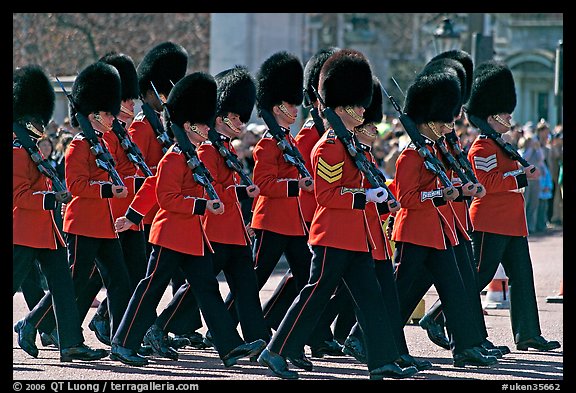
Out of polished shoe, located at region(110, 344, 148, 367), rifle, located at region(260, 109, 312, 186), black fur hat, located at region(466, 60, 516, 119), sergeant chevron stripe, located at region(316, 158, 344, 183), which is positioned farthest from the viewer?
black fur hat, located at region(466, 60, 516, 119)

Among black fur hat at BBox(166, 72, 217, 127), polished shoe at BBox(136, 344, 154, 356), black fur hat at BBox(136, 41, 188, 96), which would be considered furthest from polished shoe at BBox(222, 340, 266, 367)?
black fur hat at BBox(136, 41, 188, 96)

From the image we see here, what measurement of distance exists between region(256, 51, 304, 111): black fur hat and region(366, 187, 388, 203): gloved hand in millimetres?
1369

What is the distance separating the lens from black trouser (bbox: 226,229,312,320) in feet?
27.4

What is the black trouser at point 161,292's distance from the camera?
7.77 metres

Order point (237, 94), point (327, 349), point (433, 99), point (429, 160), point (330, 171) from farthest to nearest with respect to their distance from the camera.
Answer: point (237, 94) → point (327, 349) → point (433, 99) → point (429, 160) → point (330, 171)

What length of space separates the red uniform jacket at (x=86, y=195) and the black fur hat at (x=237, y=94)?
709 millimetres

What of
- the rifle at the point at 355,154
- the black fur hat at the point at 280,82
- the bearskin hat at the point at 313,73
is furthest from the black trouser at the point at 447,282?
the bearskin hat at the point at 313,73

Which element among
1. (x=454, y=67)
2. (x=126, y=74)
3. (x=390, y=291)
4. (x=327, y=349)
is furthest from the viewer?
(x=126, y=74)

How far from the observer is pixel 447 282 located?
7977 mm

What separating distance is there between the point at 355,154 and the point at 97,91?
5.73 ft

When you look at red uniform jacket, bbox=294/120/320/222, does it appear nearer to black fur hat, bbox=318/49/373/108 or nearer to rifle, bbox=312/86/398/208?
black fur hat, bbox=318/49/373/108

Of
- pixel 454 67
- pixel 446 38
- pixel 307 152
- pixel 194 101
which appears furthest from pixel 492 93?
pixel 446 38

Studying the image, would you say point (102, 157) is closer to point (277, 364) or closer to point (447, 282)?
point (277, 364)
